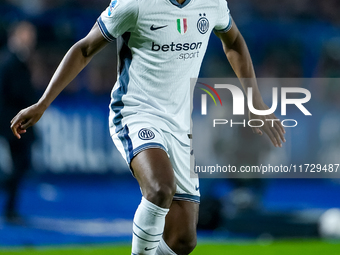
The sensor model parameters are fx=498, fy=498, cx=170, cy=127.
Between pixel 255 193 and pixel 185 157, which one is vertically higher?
pixel 185 157

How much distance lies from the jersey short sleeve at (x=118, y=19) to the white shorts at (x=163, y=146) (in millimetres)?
538

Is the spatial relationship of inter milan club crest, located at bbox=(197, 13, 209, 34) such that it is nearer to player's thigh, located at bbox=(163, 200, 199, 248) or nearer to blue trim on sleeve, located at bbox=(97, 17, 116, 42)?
blue trim on sleeve, located at bbox=(97, 17, 116, 42)

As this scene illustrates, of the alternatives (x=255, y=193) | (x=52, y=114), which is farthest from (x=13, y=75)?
(x=255, y=193)

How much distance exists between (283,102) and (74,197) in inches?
119

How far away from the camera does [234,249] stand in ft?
16.8

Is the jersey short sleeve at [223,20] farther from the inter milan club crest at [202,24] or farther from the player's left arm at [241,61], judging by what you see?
the inter milan club crest at [202,24]

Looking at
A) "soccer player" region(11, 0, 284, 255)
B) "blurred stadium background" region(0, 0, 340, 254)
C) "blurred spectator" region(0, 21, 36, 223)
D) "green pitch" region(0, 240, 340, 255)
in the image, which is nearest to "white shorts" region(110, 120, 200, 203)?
"soccer player" region(11, 0, 284, 255)

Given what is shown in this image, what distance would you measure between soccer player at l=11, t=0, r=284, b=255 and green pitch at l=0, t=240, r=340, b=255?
190cm

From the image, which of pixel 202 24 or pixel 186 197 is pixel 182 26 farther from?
pixel 186 197

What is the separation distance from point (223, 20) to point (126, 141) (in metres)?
1.07

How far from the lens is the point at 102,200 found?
21.4ft

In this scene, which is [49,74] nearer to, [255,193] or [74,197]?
[74,197]

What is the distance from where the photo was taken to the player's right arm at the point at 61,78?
2.82m

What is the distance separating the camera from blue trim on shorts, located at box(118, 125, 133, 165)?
2803 millimetres
